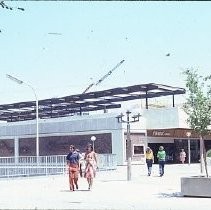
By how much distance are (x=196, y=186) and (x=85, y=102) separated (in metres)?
39.8

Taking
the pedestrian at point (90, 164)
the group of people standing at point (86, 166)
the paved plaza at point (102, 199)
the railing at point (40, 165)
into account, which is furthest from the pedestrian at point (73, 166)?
the railing at point (40, 165)

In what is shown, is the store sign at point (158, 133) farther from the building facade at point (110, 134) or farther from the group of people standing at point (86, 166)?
the group of people standing at point (86, 166)

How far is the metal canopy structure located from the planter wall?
29630 millimetres

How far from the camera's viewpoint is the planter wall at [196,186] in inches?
611

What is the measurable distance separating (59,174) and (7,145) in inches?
1106

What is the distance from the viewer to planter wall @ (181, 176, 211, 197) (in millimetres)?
15508

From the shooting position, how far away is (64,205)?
1389 cm

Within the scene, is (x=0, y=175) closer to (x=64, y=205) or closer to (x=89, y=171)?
(x=89, y=171)

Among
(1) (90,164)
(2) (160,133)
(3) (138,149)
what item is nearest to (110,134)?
(3) (138,149)

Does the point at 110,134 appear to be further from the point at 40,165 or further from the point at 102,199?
the point at 102,199

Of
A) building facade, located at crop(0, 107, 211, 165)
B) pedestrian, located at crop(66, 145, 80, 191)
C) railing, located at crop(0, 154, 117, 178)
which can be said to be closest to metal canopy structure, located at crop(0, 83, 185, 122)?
building facade, located at crop(0, 107, 211, 165)

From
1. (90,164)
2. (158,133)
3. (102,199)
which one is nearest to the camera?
(102,199)

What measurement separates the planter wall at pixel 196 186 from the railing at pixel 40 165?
42.5ft

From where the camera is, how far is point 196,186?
51.6 feet
